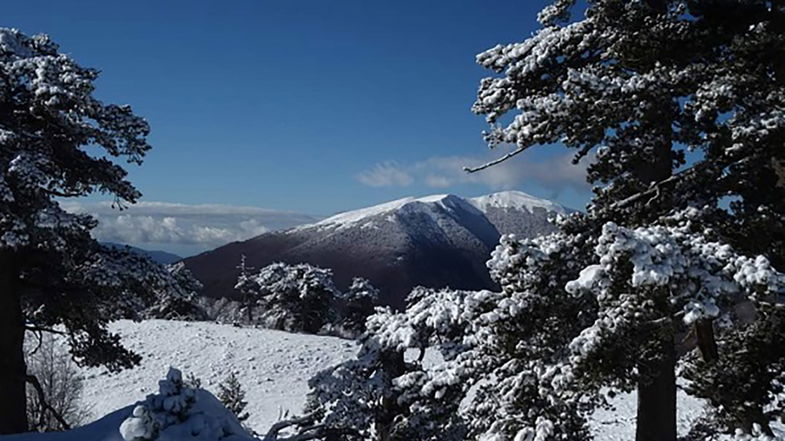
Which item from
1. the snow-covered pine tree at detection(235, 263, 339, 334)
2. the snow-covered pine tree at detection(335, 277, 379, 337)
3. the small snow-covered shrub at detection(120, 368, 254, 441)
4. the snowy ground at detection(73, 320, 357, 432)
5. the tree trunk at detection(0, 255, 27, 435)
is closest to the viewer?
the small snow-covered shrub at detection(120, 368, 254, 441)

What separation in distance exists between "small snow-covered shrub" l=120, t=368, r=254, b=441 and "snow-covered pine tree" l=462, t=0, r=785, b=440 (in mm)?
4430

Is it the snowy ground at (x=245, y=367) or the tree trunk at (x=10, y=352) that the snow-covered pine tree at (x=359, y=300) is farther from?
the tree trunk at (x=10, y=352)

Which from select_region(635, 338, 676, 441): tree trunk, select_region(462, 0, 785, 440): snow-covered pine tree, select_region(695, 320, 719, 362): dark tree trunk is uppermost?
select_region(462, 0, 785, 440): snow-covered pine tree

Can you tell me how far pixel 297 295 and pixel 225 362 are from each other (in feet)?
31.5

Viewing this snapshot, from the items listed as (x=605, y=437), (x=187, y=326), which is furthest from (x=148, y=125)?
(x=187, y=326)

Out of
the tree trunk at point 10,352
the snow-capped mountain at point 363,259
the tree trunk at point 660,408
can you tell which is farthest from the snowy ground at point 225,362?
the snow-capped mountain at point 363,259

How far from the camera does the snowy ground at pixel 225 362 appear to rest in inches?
1323

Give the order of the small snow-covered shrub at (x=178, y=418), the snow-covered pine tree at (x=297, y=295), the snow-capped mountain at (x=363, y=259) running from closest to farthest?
1. the small snow-covered shrub at (x=178, y=418)
2. the snow-covered pine tree at (x=297, y=295)
3. the snow-capped mountain at (x=363, y=259)

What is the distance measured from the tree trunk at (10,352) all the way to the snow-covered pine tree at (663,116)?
8088 millimetres

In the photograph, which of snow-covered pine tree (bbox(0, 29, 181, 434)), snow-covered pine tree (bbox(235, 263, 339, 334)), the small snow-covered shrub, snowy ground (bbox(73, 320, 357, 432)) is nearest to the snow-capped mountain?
snow-covered pine tree (bbox(235, 263, 339, 334))

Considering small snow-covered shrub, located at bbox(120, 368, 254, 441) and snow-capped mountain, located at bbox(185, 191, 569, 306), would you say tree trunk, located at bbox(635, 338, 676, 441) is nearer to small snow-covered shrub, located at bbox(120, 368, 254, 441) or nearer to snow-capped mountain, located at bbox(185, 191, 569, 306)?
small snow-covered shrub, located at bbox(120, 368, 254, 441)

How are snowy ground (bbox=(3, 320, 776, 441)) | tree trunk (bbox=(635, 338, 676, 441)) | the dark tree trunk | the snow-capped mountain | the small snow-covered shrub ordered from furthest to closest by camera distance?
the snow-capped mountain
snowy ground (bbox=(3, 320, 776, 441))
tree trunk (bbox=(635, 338, 676, 441))
the dark tree trunk
the small snow-covered shrub

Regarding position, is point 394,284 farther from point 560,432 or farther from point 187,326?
point 560,432

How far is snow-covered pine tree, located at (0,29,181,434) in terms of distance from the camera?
27.8ft
